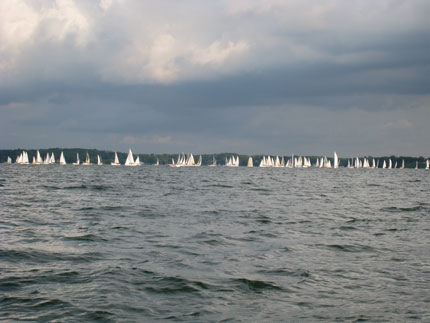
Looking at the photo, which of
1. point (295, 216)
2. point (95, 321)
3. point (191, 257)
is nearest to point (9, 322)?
point (95, 321)

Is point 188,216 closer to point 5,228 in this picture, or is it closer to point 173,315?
point 5,228

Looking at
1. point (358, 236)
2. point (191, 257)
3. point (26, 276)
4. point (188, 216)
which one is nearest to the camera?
point (26, 276)

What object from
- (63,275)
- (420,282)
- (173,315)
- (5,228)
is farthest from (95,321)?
(5,228)

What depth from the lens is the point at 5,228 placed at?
1967cm

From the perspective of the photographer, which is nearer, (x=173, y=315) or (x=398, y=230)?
(x=173, y=315)

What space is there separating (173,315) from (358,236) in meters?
12.8

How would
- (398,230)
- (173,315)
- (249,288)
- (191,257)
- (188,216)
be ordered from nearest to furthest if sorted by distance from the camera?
(173,315) → (249,288) → (191,257) → (398,230) → (188,216)

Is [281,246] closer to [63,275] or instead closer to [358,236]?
[358,236]

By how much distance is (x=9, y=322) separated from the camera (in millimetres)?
8312

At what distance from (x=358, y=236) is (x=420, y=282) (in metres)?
7.76

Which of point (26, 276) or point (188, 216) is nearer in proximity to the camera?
point (26, 276)

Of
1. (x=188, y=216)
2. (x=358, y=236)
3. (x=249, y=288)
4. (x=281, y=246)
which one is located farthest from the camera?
(x=188, y=216)

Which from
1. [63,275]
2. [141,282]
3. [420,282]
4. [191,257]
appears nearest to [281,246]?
[191,257]

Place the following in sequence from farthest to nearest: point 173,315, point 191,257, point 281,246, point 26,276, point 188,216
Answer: point 188,216 → point 281,246 → point 191,257 → point 26,276 → point 173,315
